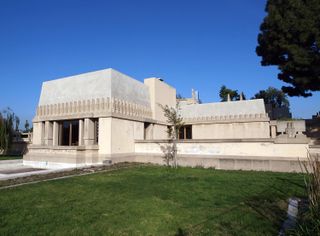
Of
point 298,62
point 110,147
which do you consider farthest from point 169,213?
point 298,62

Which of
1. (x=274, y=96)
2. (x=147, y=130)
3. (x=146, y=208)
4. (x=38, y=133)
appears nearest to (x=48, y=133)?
(x=38, y=133)

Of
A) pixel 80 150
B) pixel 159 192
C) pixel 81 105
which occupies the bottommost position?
pixel 159 192

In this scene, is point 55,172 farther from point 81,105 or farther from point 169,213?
point 169,213

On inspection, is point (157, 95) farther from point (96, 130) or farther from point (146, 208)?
point (146, 208)

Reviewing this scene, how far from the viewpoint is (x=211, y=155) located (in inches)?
616

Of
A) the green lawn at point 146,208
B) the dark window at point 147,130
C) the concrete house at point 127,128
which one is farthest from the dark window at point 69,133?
the green lawn at point 146,208

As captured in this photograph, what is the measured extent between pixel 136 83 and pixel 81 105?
527 cm

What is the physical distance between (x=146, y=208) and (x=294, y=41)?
14.4 metres

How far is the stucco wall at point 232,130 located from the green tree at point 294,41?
16.5 feet

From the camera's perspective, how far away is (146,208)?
6152 mm

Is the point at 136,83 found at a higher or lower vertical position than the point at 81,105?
higher

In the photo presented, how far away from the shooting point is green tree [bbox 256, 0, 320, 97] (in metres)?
13.8

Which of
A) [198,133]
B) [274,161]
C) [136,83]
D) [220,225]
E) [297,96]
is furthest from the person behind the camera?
[198,133]

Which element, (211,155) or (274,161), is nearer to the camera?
(274,161)
